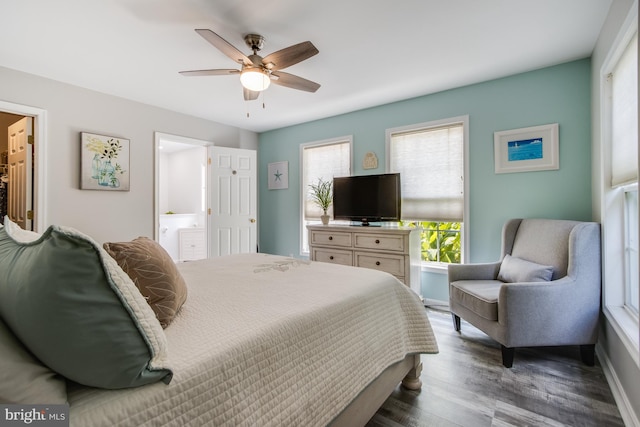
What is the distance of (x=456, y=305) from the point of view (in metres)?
2.65

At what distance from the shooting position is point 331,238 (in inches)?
149

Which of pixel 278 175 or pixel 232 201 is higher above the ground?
pixel 278 175

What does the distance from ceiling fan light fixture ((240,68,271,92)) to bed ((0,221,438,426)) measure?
57.1 inches

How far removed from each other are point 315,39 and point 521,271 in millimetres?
2497

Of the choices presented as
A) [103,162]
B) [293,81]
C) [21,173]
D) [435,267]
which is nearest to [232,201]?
[103,162]

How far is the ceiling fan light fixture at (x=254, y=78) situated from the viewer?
2.25m

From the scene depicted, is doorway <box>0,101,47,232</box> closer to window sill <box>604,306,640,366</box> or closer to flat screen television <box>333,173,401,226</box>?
flat screen television <box>333,173,401,226</box>

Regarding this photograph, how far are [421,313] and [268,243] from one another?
375 centimetres

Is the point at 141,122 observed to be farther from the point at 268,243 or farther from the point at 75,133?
the point at 268,243

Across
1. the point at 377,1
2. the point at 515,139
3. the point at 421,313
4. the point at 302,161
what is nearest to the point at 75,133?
the point at 302,161

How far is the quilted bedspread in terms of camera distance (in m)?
0.73

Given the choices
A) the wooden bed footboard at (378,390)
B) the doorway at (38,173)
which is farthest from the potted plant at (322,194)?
the doorway at (38,173)

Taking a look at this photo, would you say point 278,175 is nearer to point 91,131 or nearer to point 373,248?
point 373,248

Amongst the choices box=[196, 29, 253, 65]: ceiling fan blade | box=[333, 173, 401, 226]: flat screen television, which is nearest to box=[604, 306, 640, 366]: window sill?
box=[333, 173, 401, 226]: flat screen television
